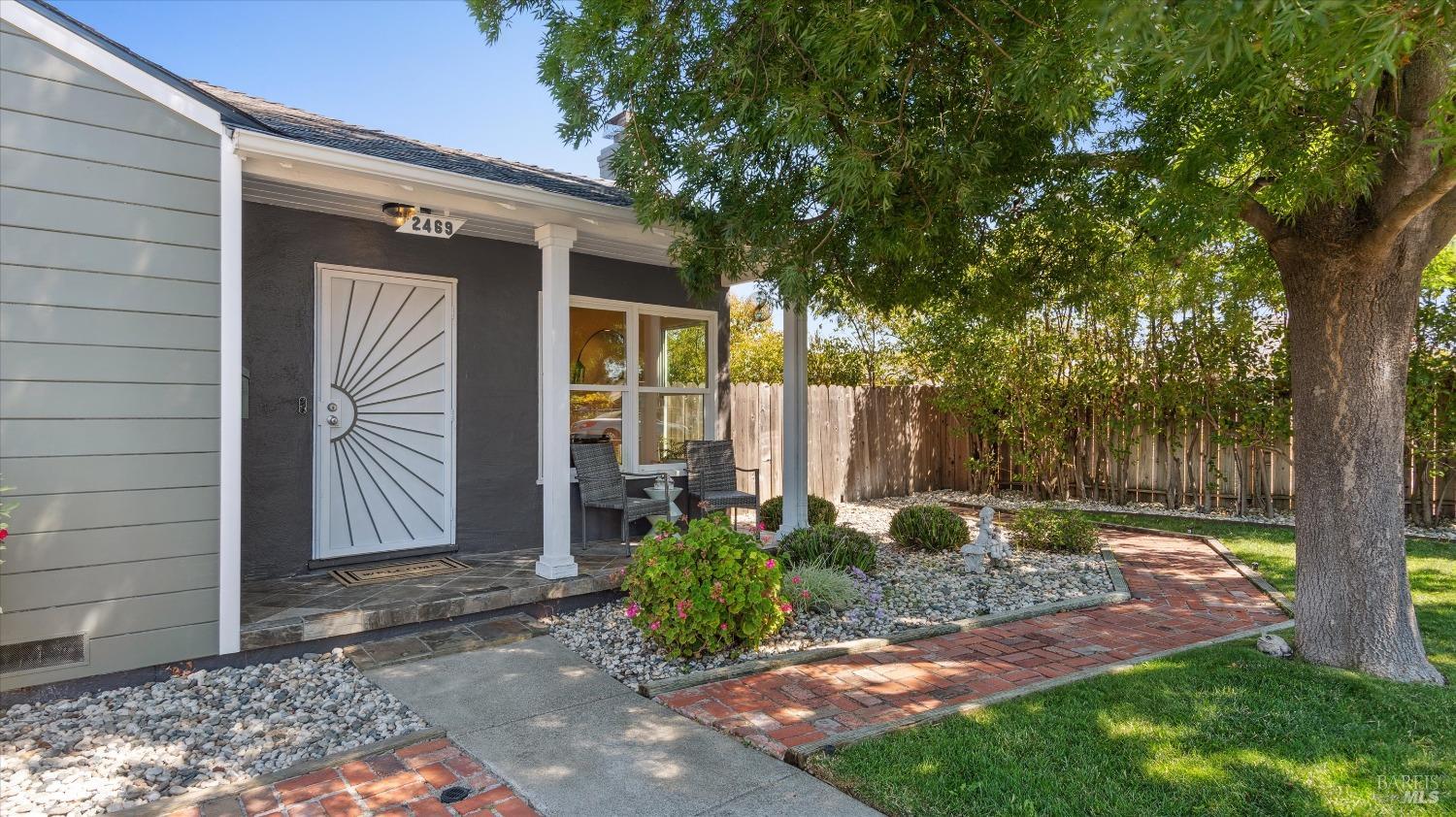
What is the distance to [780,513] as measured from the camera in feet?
24.7

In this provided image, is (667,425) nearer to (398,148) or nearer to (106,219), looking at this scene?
(398,148)

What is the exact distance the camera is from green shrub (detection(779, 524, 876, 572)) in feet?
19.6

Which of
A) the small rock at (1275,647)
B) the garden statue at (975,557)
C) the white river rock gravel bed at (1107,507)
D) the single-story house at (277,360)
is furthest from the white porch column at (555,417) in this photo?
the white river rock gravel bed at (1107,507)

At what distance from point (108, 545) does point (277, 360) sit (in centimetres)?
176

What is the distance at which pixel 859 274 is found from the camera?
4.94 m

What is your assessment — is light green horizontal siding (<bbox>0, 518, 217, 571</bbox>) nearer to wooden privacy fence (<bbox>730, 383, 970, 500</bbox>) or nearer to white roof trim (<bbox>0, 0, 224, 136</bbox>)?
white roof trim (<bbox>0, 0, 224, 136</bbox>)

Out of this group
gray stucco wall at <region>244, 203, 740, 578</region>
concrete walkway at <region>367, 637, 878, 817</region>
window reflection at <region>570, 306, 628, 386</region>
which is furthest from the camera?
window reflection at <region>570, 306, 628, 386</region>

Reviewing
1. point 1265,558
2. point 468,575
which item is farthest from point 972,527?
point 468,575

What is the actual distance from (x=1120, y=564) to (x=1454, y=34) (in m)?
5.34

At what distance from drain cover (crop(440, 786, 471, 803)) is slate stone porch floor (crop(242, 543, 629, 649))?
181cm

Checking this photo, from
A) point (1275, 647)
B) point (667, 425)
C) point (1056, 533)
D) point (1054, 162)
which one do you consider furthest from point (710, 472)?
point (1275, 647)

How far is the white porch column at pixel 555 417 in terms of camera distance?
16.9ft

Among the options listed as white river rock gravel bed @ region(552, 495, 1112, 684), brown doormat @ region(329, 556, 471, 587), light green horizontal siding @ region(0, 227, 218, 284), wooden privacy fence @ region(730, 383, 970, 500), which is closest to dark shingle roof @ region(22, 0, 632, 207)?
light green horizontal siding @ region(0, 227, 218, 284)

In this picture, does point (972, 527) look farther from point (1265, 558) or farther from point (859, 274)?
point (859, 274)
